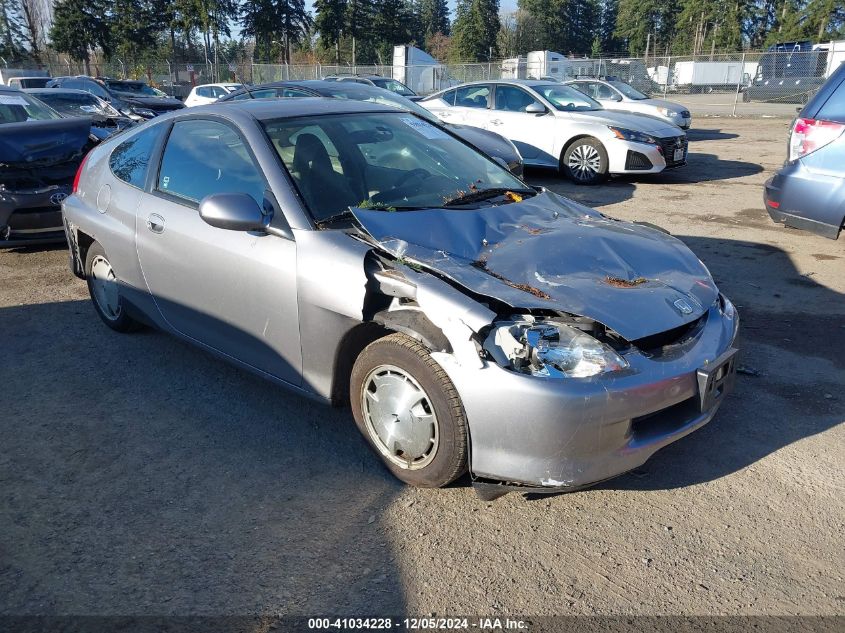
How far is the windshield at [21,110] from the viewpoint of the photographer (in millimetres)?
8219

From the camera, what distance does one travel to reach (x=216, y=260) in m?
3.55

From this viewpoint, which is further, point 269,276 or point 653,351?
→ point 269,276

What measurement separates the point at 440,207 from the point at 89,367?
2.61 meters

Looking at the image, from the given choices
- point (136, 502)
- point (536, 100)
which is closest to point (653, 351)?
point (136, 502)

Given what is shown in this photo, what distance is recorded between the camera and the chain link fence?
26.3 metres

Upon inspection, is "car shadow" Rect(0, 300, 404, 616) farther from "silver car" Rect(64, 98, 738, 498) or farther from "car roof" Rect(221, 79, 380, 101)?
"car roof" Rect(221, 79, 380, 101)

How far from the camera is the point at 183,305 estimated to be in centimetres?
388

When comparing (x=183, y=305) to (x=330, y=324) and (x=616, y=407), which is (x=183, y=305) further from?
(x=616, y=407)

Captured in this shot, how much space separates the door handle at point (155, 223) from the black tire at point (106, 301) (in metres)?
0.76

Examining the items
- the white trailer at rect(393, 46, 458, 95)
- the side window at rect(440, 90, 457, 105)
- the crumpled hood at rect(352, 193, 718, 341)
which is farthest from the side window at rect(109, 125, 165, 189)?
the white trailer at rect(393, 46, 458, 95)

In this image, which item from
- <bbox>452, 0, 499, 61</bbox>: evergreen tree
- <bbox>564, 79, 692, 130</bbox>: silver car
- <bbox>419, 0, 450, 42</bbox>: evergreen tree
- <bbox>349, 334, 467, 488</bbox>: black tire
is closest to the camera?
<bbox>349, 334, 467, 488</bbox>: black tire

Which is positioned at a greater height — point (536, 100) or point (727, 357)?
point (536, 100)

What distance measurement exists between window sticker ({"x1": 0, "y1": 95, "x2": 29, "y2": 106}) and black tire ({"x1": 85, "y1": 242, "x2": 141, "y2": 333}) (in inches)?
200

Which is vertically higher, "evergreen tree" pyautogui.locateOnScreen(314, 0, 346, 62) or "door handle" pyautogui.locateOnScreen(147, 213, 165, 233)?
"evergreen tree" pyautogui.locateOnScreen(314, 0, 346, 62)
